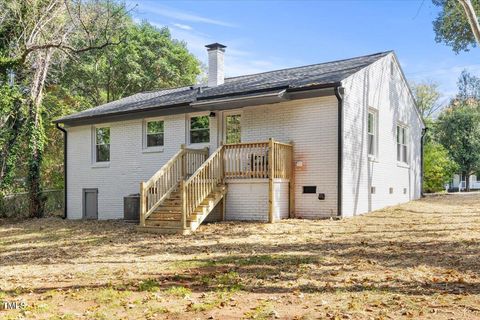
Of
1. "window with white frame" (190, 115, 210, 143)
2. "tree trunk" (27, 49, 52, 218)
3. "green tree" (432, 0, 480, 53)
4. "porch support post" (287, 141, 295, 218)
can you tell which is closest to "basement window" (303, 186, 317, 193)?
"porch support post" (287, 141, 295, 218)

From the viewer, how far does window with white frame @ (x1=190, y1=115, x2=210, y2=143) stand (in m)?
15.7

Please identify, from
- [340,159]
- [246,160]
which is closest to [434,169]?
[340,159]

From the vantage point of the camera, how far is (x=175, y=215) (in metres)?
11.9

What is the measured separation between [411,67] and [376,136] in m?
36.5

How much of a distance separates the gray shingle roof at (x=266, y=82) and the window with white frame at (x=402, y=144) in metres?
3.67

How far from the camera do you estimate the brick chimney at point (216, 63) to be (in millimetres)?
17141

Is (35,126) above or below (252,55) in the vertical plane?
below

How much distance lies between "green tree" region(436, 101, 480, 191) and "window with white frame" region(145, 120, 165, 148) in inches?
1102

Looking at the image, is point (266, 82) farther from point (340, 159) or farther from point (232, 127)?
point (340, 159)

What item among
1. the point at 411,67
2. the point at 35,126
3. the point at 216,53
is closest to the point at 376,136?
the point at 216,53

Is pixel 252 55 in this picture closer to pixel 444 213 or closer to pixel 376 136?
pixel 376 136

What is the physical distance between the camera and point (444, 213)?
44.5ft

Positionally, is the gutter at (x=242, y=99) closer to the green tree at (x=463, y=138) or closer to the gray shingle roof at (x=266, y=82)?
the gray shingle roof at (x=266, y=82)

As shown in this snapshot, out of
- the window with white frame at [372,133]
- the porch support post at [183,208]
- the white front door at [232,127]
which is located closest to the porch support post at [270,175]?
the porch support post at [183,208]
